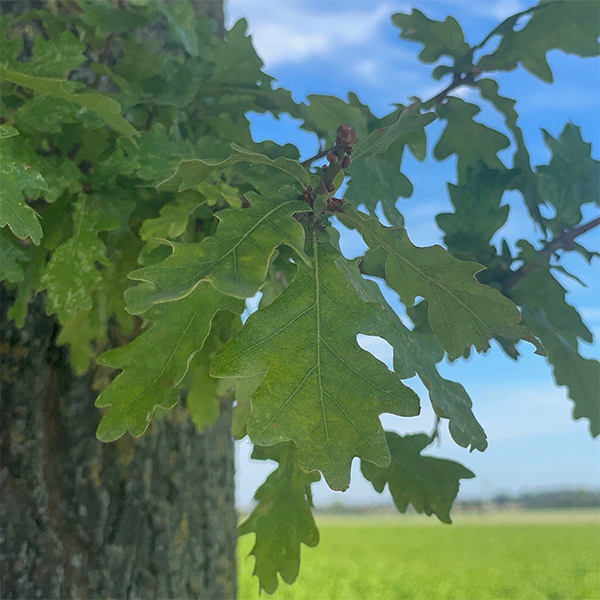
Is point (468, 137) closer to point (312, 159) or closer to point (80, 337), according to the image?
point (312, 159)

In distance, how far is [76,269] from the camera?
840mm

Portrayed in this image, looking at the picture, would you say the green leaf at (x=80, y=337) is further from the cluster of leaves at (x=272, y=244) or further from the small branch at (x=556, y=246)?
the small branch at (x=556, y=246)

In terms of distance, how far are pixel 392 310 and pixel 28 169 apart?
1.42 feet

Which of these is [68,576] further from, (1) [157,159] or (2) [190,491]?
(1) [157,159]

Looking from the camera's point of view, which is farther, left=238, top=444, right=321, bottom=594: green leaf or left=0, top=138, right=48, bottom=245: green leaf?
left=238, top=444, right=321, bottom=594: green leaf

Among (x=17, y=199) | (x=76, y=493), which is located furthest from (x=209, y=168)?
(x=76, y=493)

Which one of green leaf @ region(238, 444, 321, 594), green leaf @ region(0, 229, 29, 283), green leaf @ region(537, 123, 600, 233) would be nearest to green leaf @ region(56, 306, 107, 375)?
green leaf @ region(0, 229, 29, 283)

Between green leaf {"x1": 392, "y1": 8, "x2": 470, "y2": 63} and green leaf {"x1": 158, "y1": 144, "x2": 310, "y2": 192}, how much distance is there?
64 centimetres

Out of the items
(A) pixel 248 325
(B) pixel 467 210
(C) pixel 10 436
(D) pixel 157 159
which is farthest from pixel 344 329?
(C) pixel 10 436

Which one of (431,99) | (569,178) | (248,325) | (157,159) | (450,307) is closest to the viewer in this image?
(248,325)

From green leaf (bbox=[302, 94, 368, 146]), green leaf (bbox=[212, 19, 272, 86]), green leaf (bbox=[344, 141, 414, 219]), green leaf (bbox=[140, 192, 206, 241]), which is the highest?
green leaf (bbox=[212, 19, 272, 86])

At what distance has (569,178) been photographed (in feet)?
4.03

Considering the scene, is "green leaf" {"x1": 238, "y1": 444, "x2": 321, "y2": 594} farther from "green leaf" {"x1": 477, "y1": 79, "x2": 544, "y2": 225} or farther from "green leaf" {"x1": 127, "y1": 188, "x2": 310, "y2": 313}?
"green leaf" {"x1": 477, "y1": 79, "x2": 544, "y2": 225}

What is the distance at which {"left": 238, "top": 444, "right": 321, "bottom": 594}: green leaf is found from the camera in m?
0.95
